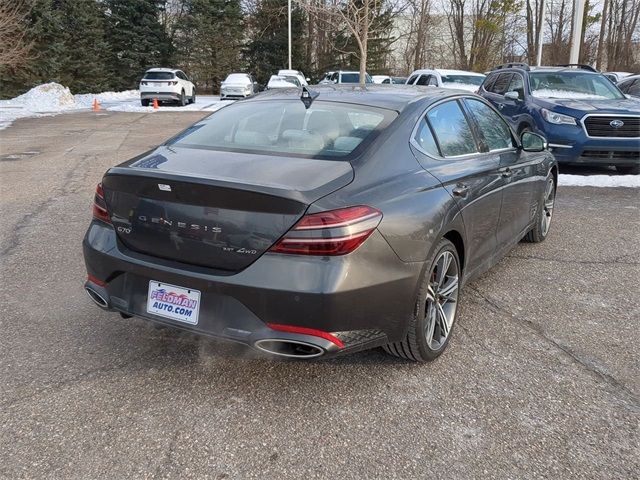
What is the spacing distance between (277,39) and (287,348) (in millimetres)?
46044

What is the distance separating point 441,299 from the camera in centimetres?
338

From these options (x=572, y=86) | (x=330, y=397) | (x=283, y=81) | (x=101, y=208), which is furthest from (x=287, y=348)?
(x=283, y=81)

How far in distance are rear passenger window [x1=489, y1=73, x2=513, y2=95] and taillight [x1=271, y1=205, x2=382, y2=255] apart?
9.58 meters

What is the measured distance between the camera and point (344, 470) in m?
2.39

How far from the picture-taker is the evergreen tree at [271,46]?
148 ft

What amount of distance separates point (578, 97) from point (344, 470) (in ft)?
30.5

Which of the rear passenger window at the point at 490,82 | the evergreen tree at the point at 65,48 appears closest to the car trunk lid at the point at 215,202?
the rear passenger window at the point at 490,82

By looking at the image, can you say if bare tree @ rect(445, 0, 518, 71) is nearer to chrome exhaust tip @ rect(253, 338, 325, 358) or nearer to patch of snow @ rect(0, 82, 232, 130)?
patch of snow @ rect(0, 82, 232, 130)

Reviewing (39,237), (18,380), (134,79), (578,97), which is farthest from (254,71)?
(18,380)

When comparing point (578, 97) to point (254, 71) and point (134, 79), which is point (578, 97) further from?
point (254, 71)

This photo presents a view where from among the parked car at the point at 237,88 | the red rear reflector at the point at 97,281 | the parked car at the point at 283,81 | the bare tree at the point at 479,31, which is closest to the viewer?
the red rear reflector at the point at 97,281

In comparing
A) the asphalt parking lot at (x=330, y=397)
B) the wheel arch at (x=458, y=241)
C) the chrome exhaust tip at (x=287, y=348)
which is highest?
the wheel arch at (x=458, y=241)

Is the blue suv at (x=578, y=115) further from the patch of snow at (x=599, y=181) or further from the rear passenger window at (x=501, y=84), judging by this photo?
the rear passenger window at (x=501, y=84)

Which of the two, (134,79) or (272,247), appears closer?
(272,247)
